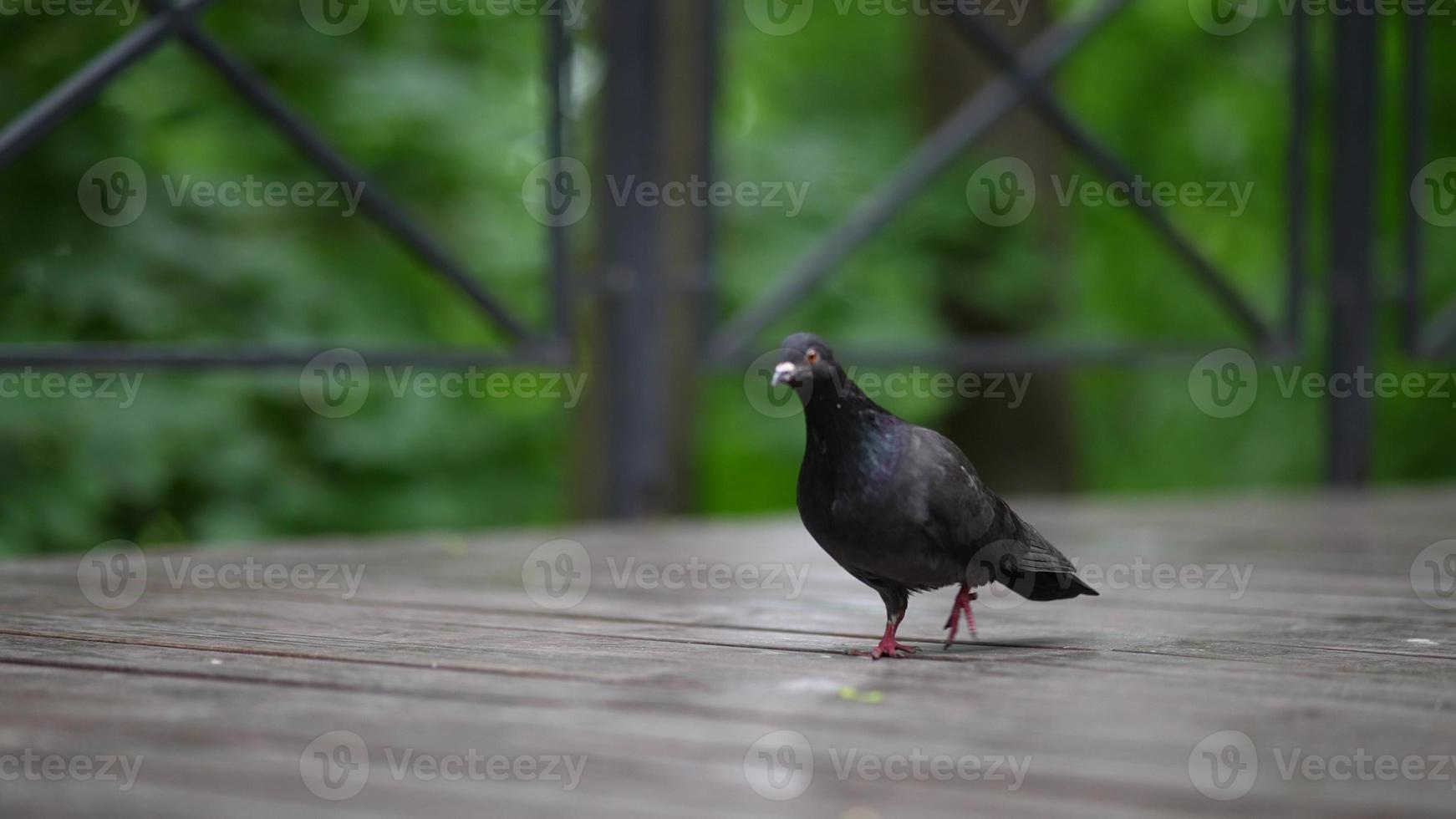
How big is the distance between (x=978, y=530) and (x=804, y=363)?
384 millimetres

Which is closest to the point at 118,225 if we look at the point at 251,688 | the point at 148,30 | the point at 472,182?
the point at 472,182

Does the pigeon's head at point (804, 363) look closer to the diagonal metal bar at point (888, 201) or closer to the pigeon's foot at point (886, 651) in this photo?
the pigeon's foot at point (886, 651)

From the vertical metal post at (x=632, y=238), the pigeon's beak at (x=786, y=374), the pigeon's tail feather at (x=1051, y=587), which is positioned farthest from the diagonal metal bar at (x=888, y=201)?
the pigeon's beak at (x=786, y=374)

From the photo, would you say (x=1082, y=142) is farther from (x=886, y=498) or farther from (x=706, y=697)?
(x=706, y=697)

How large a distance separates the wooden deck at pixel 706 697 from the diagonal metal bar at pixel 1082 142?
1719 millimetres

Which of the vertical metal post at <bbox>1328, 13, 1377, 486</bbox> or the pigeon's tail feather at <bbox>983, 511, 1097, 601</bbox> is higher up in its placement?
the vertical metal post at <bbox>1328, 13, 1377, 486</bbox>

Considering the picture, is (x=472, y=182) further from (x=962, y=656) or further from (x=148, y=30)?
(x=962, y=656)

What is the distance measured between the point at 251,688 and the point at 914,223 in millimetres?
6515

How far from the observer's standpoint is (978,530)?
2537 millimetres

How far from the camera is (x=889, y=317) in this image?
7.89 metres

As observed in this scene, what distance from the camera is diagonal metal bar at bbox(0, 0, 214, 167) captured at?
12.0 ft

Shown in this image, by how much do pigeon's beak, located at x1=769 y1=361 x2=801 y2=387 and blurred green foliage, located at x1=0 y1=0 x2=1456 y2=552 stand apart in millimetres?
3628

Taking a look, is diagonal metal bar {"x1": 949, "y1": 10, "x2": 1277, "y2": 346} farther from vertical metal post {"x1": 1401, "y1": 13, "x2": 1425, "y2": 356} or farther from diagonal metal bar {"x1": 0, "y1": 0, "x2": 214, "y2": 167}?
diagonal metal bar {"x1": 0, "y1": 0, "x2": 214, "y2": 167}

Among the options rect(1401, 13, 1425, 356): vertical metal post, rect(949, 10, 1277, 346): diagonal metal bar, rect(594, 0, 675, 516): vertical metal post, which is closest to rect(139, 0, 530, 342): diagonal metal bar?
rect(594, 0, 675, 516): vertical metal post
